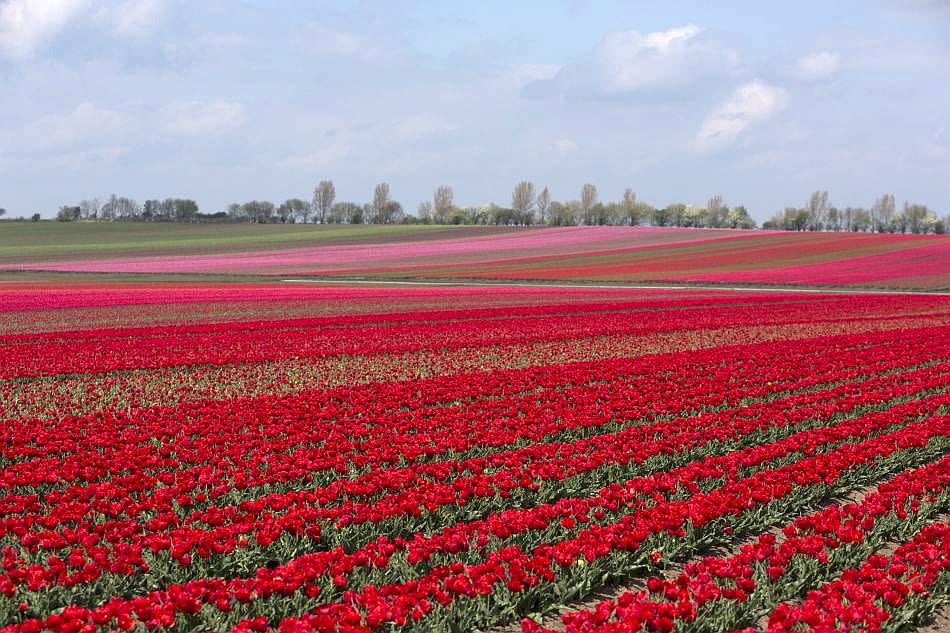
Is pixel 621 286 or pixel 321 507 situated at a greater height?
pixel 321 507

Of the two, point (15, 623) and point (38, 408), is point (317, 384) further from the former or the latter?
point (15, 623)

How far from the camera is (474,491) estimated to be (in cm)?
809

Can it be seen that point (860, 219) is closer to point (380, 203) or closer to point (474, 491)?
point (380, 203)

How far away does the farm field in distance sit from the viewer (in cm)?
571

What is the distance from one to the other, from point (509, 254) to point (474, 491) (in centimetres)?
8293

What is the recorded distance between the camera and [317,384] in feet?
52.9

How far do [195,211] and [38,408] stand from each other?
164948mm

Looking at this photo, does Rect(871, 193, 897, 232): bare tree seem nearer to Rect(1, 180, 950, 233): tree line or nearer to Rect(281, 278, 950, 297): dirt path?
Rect(1, 180, 950, 233): tree line

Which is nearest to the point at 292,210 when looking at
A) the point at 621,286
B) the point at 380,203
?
the point at 380,203

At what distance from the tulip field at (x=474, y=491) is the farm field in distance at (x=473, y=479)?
0.04m

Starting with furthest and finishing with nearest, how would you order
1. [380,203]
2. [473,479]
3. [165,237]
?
[380,203] < [165,237] < [473,479]

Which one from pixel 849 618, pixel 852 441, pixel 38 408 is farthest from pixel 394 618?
pixel 38 408

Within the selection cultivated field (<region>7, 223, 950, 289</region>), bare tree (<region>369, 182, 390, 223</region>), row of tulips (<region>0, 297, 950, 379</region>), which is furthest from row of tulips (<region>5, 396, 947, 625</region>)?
bare tree (<region>369, 182, 390, 223</region>)

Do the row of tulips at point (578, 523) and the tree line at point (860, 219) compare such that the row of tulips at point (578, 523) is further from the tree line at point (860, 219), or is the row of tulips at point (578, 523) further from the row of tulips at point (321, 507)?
the tree line at point (860, 219)
